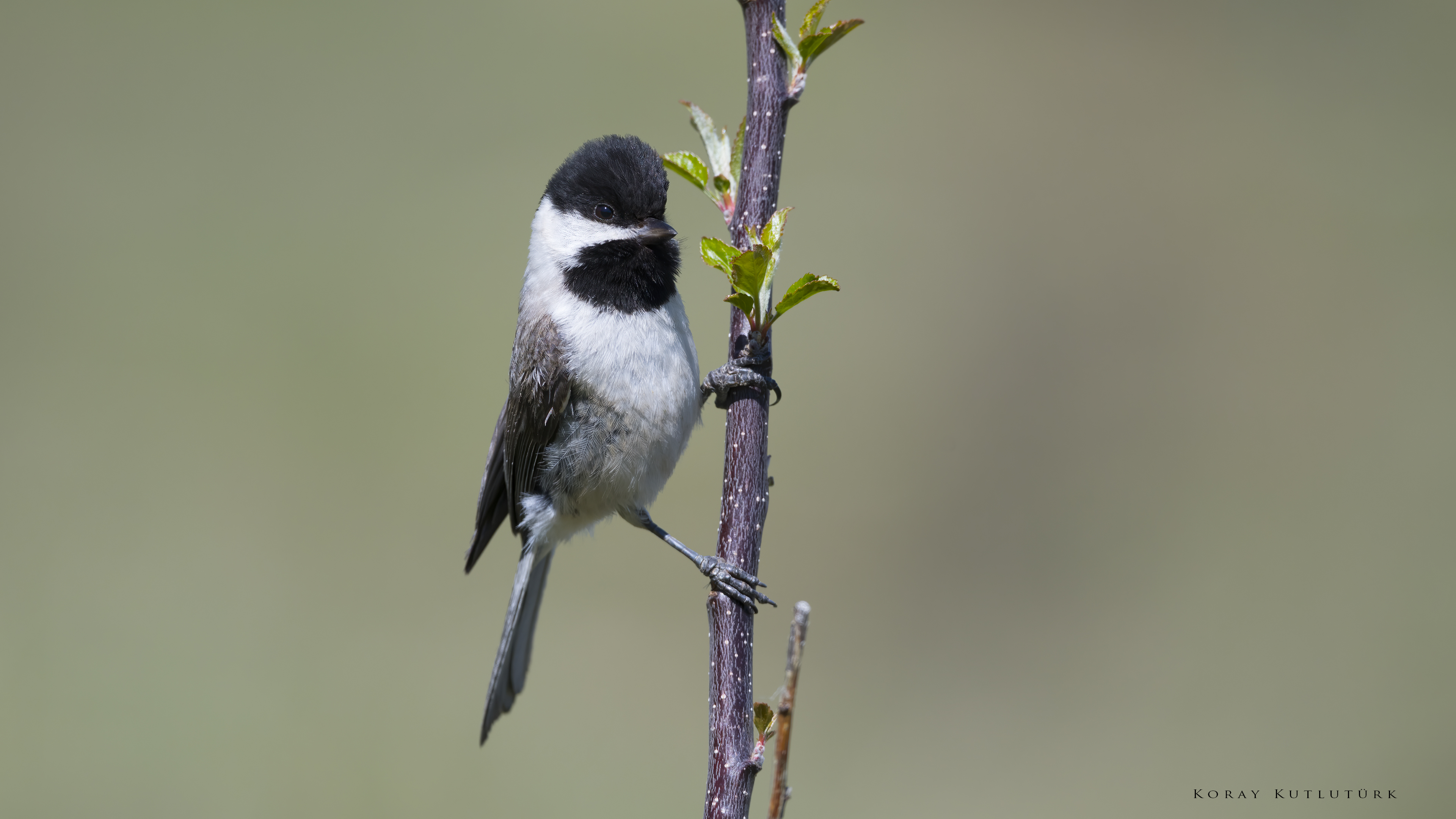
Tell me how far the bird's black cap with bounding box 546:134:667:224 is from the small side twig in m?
1.48

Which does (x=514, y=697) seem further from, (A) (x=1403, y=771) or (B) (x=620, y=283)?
(A) (x=1403, y=771)

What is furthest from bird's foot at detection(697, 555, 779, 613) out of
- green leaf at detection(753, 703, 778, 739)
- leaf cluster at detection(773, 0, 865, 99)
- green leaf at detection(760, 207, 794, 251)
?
leaf cluster at detection(773, 0, 865, 99)

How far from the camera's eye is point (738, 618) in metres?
1.47

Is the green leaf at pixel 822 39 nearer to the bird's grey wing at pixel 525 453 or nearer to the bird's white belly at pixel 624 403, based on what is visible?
the bird's white belly at pixel 624 403

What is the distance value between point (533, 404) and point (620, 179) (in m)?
0.72

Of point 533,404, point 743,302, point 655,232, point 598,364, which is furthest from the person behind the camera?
point 533,404

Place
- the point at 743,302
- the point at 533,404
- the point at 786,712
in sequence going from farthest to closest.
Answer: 1. the point at 533,404
2. the point at 743,302
3. the point at 786,712

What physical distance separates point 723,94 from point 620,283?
482 centimetres

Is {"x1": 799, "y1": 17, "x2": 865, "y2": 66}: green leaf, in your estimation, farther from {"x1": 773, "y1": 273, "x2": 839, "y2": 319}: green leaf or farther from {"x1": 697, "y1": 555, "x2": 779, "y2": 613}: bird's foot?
{"x1": 697, "y1": 555, "x2": 779, "y2": 613}: bird's foot

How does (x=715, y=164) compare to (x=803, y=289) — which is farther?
(x=715, y=164)

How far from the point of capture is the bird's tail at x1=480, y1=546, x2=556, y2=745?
8.73ft

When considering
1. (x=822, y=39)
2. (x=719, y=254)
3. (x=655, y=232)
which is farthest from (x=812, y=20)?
(x=655, y=232)

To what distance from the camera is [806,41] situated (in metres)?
1.41

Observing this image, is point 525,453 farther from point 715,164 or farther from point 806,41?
point 806,41
